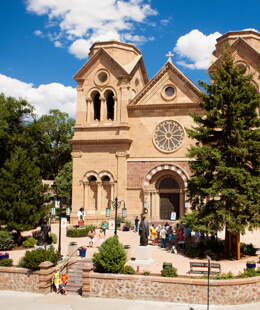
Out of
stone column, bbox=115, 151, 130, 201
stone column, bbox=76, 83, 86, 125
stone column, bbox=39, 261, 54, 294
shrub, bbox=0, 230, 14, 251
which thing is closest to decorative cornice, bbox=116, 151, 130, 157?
stone column, bbox=115, 151, 130, 201

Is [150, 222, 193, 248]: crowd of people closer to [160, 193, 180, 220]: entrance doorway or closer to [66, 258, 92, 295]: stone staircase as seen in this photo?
[66, 258, 92, 295]: stone staircase

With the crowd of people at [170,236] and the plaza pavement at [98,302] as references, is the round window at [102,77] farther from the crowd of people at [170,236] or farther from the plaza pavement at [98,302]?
the plaza pavement at [98,302]

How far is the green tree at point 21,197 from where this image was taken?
25.5 meters

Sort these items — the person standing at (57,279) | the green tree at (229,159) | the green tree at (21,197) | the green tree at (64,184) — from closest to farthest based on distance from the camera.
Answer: the person standing at (57,279), the green tree at (229,159), the green tree at (21,197), the green tree at (64,184)

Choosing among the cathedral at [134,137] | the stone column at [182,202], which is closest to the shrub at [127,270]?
the cathedral at [134,137]

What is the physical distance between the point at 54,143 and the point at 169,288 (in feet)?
164

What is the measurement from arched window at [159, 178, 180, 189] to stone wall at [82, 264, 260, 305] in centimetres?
1823

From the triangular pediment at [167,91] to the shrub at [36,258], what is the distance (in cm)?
2050

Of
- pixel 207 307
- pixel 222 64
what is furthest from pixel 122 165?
pixel 207 307

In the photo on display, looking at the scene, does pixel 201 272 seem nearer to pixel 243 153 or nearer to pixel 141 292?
pixel 141 292

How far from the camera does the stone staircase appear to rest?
18442 millimetres

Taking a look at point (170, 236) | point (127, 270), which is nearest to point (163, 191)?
point (170, 236)

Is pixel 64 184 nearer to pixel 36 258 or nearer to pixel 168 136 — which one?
pixel 168 136

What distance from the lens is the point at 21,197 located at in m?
26.4
